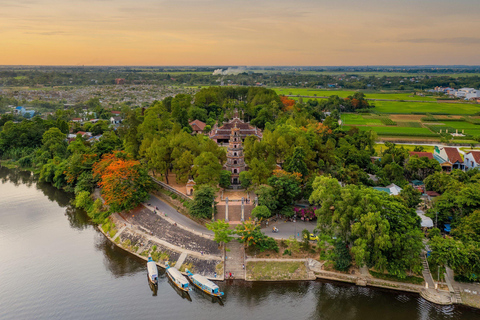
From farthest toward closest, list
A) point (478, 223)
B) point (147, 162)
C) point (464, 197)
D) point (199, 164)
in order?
point (147, 162) → point (199, 164) → point (464, 197) → point (478, 223)

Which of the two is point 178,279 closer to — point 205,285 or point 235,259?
point 205,285

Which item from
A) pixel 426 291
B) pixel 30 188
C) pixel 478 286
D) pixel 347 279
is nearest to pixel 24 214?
pixel 30 188

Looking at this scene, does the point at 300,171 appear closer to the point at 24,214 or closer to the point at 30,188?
the point at 24,214

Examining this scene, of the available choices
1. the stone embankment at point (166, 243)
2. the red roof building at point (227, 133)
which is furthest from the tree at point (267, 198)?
the red roof building at point (227, 133)

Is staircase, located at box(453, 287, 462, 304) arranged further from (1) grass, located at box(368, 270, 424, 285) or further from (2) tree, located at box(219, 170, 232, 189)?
(2) tree, located at box(219, 170, 232, 189)

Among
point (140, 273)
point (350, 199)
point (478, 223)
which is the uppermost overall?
point (350, 199)

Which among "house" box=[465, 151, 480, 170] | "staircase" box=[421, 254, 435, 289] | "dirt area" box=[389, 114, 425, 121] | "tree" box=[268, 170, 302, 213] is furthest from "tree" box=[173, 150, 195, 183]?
"dirt area" box=[389, 114, 425, 121]

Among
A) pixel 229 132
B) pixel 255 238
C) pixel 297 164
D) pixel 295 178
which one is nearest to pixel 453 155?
pixel 297 164
